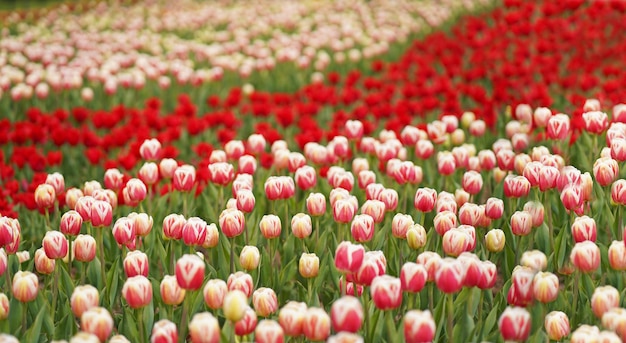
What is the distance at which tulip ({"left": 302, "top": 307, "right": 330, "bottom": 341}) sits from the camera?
2211 millimetres

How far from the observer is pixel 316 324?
7.27 ft

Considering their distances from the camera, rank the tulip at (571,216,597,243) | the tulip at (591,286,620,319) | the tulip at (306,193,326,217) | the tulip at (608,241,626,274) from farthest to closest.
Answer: the tulip at (306,193,326,217)
the tulip at (571,216,597,243)
the tulip at (608,241,626,274)
the tulip at (591,286,620,319)

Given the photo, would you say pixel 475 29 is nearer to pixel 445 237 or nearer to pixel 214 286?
pixel 445 237

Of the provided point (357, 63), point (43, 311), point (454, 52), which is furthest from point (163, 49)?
point (43, 311)

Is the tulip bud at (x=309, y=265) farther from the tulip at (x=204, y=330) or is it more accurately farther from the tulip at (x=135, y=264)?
the tulip at (x=204, y=330)

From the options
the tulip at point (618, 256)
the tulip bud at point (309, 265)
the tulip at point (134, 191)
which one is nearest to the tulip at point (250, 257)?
the tulip bud at point (309, 265)

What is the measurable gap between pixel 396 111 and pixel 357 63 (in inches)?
145

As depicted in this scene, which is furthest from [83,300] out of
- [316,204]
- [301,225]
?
[316,204]

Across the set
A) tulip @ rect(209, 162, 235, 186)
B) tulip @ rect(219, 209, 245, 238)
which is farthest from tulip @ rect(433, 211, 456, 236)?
tulip @ rect(209, 162, 235, 186)

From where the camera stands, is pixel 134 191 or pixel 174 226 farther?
pixel 134 191

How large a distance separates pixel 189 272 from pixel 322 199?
115 cm

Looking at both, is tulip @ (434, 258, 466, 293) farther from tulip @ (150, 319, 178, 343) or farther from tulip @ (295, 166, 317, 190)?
tulip @ (295, 166, 317, 190)

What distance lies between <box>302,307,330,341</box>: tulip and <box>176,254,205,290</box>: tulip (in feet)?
1.43

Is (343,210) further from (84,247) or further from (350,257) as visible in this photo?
(84,247)
